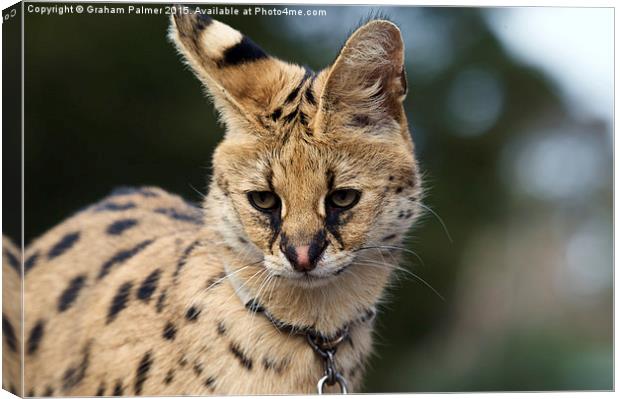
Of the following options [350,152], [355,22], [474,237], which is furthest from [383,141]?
[474,237]

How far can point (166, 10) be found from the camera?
414cm

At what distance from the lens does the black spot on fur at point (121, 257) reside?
432 centimetres

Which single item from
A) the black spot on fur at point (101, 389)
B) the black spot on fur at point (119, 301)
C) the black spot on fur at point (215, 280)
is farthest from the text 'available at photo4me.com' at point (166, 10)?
the black spot on fur at point (101, 389)

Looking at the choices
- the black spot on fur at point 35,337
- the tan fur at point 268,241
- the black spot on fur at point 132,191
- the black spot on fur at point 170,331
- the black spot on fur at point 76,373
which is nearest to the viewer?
the tan fur at point 268,241

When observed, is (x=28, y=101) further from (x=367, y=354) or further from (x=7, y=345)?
(x=367, y=354)

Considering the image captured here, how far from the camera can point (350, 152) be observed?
358 cm

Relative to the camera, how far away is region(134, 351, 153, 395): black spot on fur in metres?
3.84

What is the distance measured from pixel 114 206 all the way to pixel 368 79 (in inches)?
72.4

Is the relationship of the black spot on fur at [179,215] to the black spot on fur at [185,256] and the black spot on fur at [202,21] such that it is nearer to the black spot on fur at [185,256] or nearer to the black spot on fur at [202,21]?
the black spot on fur at [185,256]

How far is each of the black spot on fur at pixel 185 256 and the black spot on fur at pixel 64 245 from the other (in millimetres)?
840

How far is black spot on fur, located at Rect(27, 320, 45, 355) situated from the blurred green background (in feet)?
1.53

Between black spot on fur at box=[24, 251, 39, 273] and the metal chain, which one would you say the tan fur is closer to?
the metal chain

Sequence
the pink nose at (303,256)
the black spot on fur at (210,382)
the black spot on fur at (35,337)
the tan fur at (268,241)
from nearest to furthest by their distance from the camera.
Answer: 1. the pink nose at (303,256)
2. the tan fur at (268,241)
3. the black spot on fur at (210,382)
4. the black spot on fur at (35,337)

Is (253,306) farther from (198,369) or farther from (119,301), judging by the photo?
(119,301)
